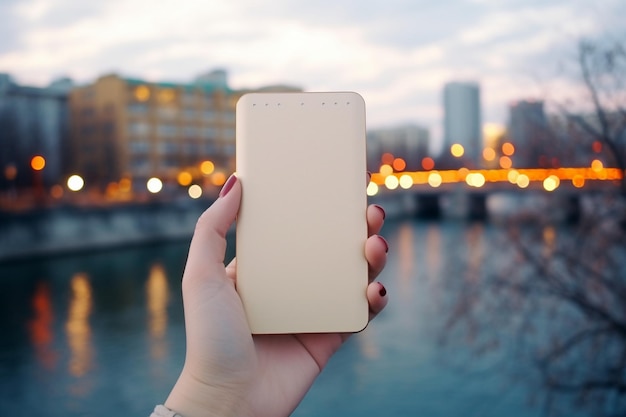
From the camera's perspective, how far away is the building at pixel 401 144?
41.2 m

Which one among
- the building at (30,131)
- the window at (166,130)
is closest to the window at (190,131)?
the window at (166,130)

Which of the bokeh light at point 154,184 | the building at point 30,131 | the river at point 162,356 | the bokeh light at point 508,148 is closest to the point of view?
the bokeh light at point 508,148

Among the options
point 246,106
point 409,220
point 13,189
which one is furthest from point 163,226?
point 246,106

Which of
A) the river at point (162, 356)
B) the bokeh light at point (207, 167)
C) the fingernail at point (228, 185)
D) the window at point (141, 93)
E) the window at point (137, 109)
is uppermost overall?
the window at point (141, 93)

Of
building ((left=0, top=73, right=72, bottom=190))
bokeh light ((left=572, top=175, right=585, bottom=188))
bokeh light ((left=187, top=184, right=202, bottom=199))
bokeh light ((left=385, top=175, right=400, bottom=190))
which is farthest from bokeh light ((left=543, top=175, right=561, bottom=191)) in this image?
bokeh light ((left=385, top=175, right=400, bottom=190))

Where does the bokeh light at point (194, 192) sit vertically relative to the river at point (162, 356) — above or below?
above

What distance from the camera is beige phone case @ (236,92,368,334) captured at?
114 cm

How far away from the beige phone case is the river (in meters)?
4.75

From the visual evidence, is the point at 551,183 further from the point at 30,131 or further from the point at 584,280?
the point at 30,131

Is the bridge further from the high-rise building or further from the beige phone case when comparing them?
the beige phone case

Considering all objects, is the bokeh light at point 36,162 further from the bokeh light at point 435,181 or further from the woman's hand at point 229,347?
the woman's hand at point 229,347

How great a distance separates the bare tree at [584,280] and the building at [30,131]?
14.6 m

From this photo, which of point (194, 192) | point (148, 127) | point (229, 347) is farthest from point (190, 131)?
point (229, 347)

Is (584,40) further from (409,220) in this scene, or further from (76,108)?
(76,108)
